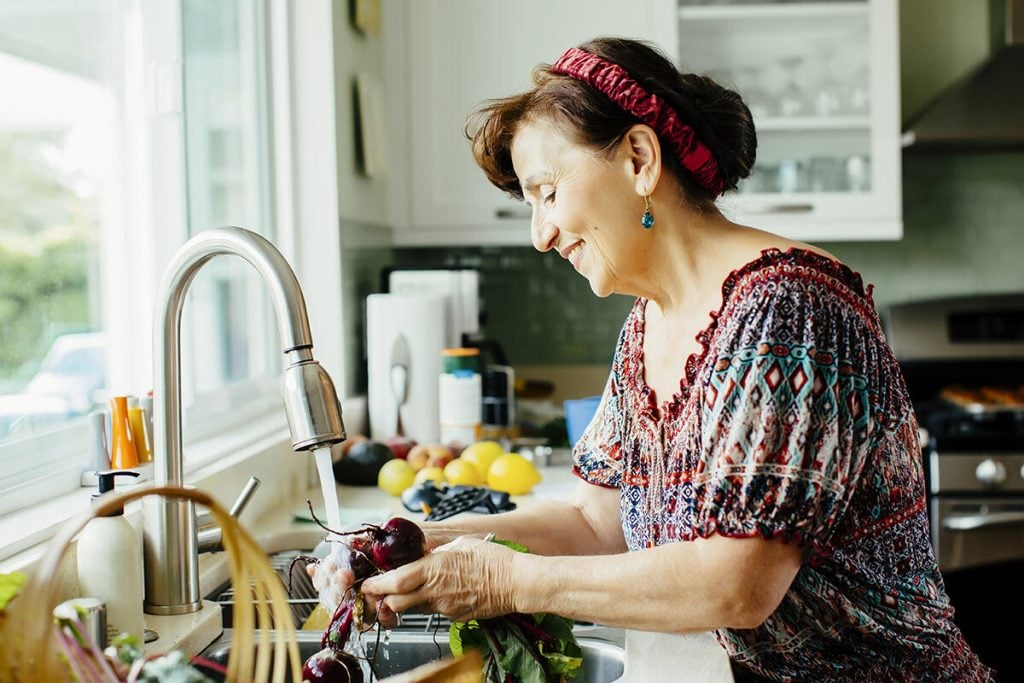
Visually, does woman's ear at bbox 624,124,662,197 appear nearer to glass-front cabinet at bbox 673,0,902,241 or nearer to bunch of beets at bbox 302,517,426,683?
bunch of beets at bbox 302,517,426,683

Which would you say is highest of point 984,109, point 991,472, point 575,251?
point 984,109

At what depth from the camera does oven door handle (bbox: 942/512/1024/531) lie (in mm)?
2770

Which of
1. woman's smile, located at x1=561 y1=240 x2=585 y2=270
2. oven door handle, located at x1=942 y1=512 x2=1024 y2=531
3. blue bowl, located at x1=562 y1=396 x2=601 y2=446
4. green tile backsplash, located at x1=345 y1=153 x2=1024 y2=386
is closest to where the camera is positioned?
woman's smile, located at x1=561 y1=240 x2=585 y2=270

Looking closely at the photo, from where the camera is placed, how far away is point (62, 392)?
1.71 meters

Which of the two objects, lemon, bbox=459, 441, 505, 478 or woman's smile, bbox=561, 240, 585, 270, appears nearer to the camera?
woman's smile, bbox=561, 240, 585, 270

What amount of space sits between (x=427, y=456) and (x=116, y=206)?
81 cm

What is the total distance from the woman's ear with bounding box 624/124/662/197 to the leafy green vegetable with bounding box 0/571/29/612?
803 mm

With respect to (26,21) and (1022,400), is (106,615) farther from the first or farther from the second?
(1022,400)

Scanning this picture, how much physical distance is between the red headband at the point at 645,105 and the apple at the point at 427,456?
113 centimetres

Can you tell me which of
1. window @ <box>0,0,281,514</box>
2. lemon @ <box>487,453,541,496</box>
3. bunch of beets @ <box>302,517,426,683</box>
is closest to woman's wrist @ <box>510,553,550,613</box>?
bunch of beets @ <box>302,517,426,683</box>

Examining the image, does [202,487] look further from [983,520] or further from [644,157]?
[983,520]

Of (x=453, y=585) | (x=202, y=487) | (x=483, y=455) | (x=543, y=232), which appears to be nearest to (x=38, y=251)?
(x=202, y=487)

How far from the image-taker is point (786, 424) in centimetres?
114

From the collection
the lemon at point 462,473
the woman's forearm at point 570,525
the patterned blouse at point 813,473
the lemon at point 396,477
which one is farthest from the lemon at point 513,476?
the patterned blouse at point 813,473
